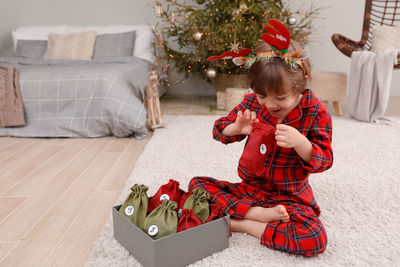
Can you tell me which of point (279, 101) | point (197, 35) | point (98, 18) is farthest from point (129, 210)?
point (98, 18)

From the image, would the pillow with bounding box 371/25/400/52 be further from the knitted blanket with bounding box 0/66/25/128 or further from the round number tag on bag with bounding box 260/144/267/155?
the knitted blanket with bounding box 0/66/25/128

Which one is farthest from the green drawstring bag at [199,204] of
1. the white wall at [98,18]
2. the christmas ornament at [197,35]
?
the white wall at [98,18]

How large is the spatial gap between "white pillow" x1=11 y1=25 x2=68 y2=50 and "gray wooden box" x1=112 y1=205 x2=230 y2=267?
303 cm

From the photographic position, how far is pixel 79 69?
2.53 metres

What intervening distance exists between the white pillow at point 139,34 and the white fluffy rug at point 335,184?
37.5 inches

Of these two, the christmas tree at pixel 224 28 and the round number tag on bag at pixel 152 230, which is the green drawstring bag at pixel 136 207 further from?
the christmas tree at pixel 224 28

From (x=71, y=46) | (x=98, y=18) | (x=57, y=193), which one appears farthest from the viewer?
(x=98, y=18)

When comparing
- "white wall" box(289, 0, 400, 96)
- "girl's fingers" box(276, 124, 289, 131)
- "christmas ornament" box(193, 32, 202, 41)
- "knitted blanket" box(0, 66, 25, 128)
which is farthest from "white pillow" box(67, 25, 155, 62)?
"girl's fingers" box(276, 124, 289, 131)

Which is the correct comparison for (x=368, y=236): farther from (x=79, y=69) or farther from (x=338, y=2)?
(x=338, y=2)

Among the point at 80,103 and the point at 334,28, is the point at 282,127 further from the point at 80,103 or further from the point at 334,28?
the point at 334,28

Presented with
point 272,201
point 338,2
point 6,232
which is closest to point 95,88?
point 6,232

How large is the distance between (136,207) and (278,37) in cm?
60

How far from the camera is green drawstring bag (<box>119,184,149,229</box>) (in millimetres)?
1048

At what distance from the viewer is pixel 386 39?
290 cm
